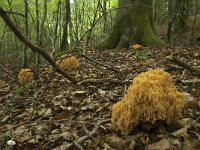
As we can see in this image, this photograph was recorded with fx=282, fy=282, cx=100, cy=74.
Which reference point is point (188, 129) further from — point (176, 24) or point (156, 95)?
point (176, 24)

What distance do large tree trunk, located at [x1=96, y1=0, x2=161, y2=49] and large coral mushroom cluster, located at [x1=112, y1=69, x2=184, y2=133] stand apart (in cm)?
757

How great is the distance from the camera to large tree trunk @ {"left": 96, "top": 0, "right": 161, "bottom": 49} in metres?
10.6

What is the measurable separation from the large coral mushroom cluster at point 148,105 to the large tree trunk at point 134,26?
757cm

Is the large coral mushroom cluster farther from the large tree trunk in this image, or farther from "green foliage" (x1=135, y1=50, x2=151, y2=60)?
the large tree trunk

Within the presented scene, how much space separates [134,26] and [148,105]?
800cm

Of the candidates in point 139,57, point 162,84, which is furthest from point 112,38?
point 162,84

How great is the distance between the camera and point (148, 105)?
9.84 feet

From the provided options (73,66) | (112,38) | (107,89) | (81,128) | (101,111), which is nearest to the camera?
(81,128)

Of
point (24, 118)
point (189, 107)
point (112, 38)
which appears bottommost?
point (24, 118)

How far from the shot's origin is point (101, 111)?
4.12 m

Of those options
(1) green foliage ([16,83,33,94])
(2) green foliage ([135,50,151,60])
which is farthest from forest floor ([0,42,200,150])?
(2) green foliage ([135,50,151,60])

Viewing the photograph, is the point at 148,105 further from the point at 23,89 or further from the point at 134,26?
the point at 134,26

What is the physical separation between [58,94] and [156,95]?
2.94 meters

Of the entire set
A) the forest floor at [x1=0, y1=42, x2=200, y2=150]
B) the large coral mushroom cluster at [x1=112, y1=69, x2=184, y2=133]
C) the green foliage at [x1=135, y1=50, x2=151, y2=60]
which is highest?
the green foliage at [x1=135, y1=50, x2=151, y2=60]
